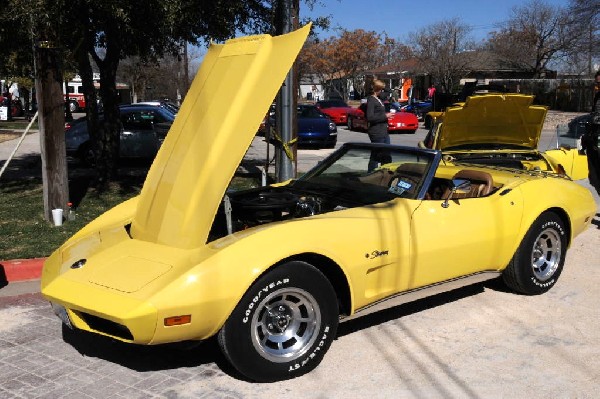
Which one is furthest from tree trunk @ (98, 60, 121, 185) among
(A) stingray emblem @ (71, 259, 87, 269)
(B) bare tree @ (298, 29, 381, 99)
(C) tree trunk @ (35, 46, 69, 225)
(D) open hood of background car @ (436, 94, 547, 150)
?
(B) bare tree @ (298, 29, 381, 99)

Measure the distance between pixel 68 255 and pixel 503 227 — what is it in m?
3.27

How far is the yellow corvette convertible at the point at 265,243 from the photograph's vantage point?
137 inches

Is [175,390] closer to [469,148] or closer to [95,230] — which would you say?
[95,230]

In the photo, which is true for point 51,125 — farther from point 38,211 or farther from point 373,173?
point 373,173

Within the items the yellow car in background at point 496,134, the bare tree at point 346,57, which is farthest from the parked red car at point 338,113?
the bare tree at point 346,57

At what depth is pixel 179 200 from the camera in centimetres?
402

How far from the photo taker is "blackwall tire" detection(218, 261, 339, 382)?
11.6 ft

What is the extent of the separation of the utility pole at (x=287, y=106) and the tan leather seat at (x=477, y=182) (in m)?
4.10

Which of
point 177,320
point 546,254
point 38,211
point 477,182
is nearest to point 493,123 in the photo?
point 477,182

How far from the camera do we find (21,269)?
19.6 feet

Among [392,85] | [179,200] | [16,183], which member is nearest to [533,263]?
[179,200]

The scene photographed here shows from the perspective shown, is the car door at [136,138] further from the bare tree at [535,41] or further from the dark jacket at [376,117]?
the bare tree at [535,41]

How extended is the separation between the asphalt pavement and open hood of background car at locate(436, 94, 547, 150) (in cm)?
212

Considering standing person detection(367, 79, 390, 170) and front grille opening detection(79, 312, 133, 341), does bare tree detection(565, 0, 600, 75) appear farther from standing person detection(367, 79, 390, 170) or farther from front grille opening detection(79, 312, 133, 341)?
front grille opening detection(79, 312, 133, 341)
